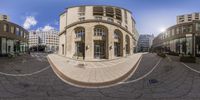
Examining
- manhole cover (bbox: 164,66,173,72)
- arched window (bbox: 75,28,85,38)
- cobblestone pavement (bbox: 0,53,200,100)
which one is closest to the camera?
arched window (bbox: 75,28,85,38)

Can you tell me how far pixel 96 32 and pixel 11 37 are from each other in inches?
51.3

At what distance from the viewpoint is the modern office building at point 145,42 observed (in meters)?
2.48

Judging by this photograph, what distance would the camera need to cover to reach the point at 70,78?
3303 mm

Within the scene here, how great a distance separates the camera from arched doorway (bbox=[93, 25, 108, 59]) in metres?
2.35

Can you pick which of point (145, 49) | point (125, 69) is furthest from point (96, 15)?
point (125, 69)

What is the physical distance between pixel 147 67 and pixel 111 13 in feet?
6.36

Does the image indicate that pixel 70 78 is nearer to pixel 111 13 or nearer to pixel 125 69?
pixel 125 69

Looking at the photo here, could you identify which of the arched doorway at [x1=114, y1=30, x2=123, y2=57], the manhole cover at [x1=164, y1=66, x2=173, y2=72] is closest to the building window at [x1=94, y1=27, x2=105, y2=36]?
the arched doorway at [x1=114, y1=30, x2=123, y2=57]

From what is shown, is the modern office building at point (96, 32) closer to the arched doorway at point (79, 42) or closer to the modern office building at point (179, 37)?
the arched doorway at point (79, 42)

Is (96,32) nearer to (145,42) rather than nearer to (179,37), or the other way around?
(145,42)

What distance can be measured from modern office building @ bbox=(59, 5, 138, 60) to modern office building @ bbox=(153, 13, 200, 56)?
1.66ft

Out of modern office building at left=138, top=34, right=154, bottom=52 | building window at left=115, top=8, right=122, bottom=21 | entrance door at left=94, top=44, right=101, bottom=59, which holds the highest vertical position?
building window at left=115, top=8, right=122, bottom=21

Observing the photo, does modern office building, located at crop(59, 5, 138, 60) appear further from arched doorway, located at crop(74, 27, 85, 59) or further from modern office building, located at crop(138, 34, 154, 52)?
modern office building, located at crop(138, 34, 154, 52)

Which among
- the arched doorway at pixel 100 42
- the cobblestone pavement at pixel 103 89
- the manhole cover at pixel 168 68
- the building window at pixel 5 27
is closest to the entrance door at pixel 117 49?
the arched doorway at pixel 100 42
